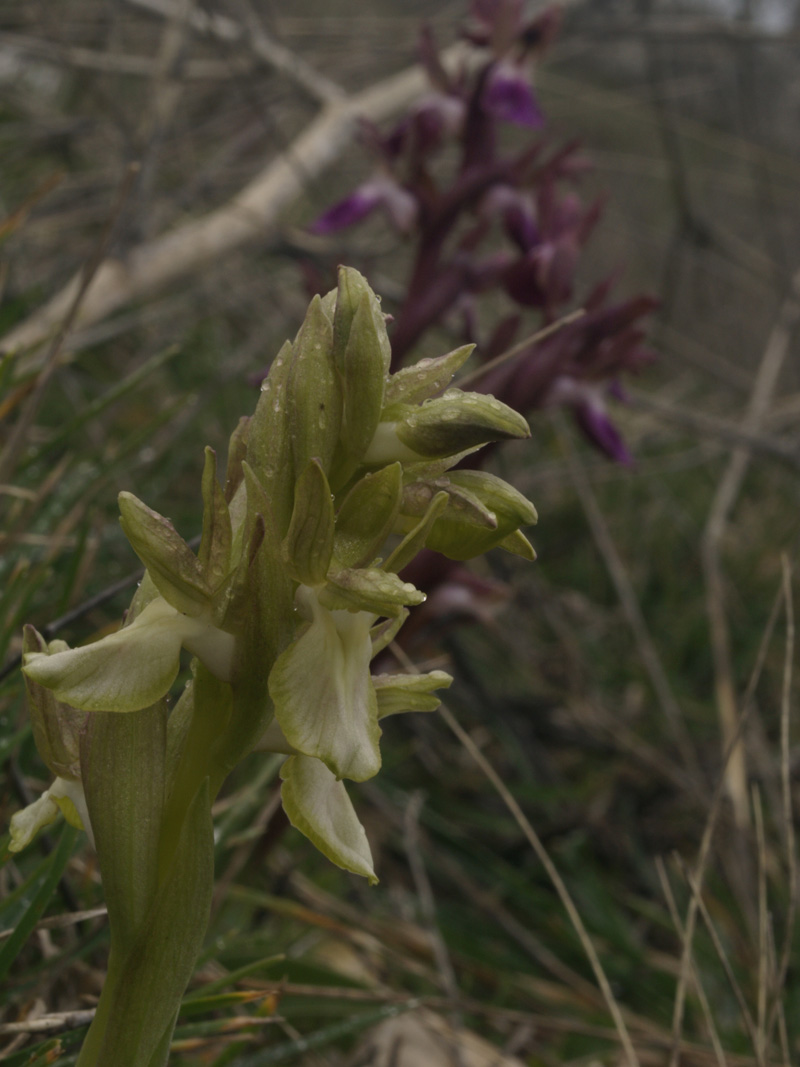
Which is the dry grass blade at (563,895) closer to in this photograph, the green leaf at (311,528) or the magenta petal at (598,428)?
the green leaf at (311,528)

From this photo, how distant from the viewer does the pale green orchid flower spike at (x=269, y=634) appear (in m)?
0.50

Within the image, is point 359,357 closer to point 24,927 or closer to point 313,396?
point 313,396

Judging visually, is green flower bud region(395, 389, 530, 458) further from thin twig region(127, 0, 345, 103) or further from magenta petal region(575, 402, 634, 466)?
thin twig region(127, 0, 345, 103)

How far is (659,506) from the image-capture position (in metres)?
2.57

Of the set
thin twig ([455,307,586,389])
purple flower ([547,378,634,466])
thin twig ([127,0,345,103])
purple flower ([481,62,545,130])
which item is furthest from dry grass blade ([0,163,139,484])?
thin twig ([127,0,345,103])

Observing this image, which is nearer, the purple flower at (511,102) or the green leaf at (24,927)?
the green leaf at (24,927)

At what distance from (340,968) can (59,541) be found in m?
0.76

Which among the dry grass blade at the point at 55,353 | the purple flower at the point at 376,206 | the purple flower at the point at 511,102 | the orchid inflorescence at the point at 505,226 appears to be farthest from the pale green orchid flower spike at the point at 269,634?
the purple flower at the point at 511,102

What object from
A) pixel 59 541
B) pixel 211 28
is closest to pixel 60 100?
pixel 211 28

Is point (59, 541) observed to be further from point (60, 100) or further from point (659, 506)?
point (60, 100)

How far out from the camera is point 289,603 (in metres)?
0.54

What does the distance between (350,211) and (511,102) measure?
1.10 feet

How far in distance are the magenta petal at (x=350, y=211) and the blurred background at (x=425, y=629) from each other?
0.66ft

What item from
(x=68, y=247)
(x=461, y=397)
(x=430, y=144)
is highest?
(x=461, y=397)
